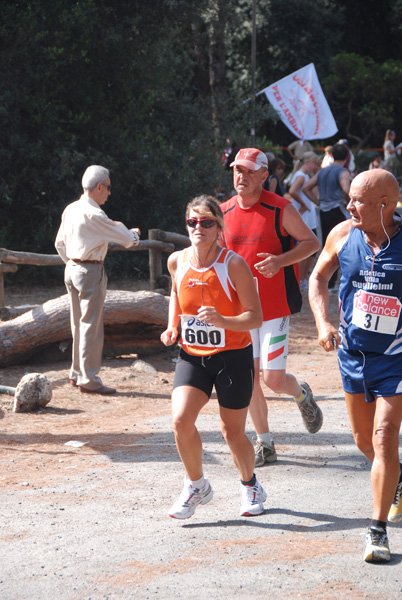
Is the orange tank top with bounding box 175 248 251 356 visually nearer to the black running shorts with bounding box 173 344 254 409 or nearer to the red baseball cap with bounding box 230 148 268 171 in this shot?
the black running shorts with bounding box 173 344 254 409

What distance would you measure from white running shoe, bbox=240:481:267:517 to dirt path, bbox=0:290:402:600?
5cm

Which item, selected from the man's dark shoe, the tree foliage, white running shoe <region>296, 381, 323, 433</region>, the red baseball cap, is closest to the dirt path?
white running shoe <region>296, 381, 323, 433</region>

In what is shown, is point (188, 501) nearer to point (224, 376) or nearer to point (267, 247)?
point (224, 376)

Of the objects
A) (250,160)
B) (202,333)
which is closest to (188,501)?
(202,333)

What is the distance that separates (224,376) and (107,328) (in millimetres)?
5217

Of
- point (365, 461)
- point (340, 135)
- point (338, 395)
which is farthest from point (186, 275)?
point (340, 135)

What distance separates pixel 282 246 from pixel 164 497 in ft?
5.83

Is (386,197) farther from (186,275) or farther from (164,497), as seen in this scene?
(164,497)

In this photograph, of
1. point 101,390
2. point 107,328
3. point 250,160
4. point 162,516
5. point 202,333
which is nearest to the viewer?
point 202,333

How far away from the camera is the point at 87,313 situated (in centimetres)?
804

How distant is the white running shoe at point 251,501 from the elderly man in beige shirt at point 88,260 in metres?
3.53

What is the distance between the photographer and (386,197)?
4.17 metres

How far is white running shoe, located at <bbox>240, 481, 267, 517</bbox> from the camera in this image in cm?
470

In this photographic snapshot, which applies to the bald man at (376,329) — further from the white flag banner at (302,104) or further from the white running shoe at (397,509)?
the white flag banner at (302,104)
